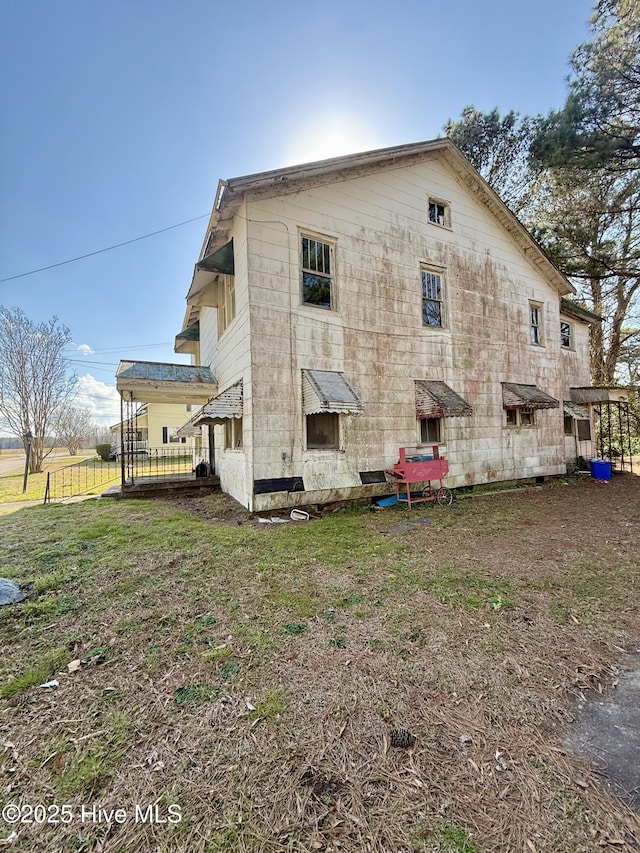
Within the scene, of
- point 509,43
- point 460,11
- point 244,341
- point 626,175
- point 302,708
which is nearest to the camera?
point 302,708

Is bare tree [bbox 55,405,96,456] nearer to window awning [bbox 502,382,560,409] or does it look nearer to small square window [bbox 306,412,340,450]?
small square window [bbox 306,412,340,450]

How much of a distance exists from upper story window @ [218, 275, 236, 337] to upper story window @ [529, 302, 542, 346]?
1031cm

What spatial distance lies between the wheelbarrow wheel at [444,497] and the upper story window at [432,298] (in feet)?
15.0

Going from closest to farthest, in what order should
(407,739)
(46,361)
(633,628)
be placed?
1. (407,739)
2. (633,628)
3. (46,361)

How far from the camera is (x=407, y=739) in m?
2.01

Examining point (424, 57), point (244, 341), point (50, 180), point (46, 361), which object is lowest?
point (244, 341)

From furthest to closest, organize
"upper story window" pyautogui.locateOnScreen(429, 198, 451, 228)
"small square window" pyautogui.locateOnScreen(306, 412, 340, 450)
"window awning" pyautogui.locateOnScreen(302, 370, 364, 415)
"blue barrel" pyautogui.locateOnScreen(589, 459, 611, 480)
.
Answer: "blue barrel" pyautogui.locateOnScreen(589, 459, 611, 480) → "upper story window" pyautogui.locateOnScreen(429, 198, 451, 228) → "small square window" pyautogui.locateOnScreen(306, 412, 340, 450) → "window awning" pyautogui.locateOnScreen(302, 370, 364, 415)

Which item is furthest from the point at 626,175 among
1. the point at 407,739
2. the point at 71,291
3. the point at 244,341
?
the point at 71,291

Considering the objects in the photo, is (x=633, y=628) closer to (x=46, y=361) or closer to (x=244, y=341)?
(x=244, y=341)

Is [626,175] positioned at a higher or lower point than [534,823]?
higher

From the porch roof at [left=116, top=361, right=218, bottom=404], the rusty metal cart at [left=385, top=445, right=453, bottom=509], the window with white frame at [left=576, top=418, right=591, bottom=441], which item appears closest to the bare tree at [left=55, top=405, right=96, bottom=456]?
the porch roof at [left=116, top=361, right=218, bottom=404]

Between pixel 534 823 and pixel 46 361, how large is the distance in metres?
27.1

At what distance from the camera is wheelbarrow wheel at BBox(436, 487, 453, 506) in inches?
358

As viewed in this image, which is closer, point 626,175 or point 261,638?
point 261,638
